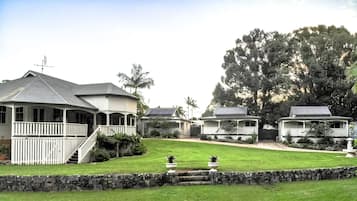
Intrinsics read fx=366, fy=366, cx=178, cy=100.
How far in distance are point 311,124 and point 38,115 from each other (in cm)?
2813

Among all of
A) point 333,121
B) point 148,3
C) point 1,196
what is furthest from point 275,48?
point 1,196

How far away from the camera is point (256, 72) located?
51.5m

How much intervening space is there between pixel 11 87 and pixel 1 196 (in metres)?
12.5

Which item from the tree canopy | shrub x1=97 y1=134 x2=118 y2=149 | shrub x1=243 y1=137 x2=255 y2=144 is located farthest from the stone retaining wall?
the tree canopy

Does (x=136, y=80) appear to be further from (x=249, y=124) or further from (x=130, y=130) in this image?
(x=130, y=130)

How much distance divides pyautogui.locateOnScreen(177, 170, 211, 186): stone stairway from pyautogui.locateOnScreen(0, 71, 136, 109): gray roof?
10031mm

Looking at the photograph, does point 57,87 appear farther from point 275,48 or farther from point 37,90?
point 275,48

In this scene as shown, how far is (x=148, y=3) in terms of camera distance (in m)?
19.0

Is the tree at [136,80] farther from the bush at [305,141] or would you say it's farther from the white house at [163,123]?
the bush at [305,141]

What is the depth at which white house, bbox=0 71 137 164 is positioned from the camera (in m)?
21.3

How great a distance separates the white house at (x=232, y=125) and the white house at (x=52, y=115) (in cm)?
1616

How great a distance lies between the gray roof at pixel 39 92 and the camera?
72.0 ft

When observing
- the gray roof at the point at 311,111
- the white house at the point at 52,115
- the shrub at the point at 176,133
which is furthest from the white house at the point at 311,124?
the white house at the point at 52,115

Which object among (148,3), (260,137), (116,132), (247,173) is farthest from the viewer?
(260,137)
